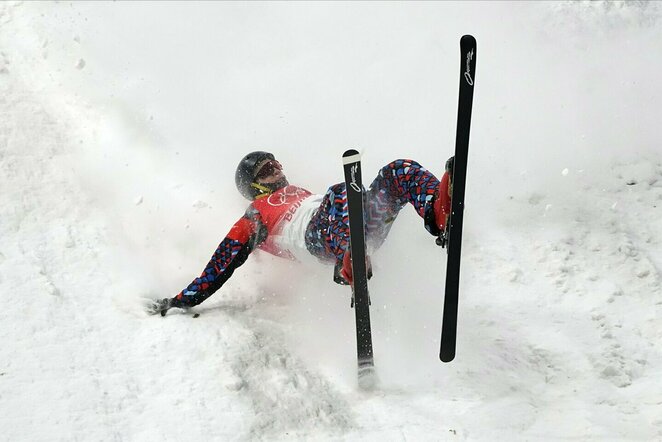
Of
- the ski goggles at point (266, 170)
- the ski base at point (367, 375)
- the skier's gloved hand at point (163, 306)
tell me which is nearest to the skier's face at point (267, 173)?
the ski goggles at point (266, 170)

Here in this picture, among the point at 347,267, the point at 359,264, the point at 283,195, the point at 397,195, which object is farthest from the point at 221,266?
the point at 397,195

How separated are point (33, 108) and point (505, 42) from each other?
4.54m

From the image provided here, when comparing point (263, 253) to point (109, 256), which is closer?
point (109, 256)

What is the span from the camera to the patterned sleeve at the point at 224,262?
4344mm

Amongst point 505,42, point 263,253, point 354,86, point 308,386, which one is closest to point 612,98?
point 505,42

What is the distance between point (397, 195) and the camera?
4449mm

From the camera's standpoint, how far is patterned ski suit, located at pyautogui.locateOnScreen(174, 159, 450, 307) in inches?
169

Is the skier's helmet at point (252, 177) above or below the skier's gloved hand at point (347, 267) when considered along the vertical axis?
above

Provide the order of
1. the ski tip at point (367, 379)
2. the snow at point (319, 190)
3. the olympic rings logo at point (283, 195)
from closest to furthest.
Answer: the snow at point (319, 190)
the ski tip at point (367, 379)
the olympic rings logo at point (283, 195)

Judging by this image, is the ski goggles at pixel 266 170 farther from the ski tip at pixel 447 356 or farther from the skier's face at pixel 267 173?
the ski tip at pixel 447 356

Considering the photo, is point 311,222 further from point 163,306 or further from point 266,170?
point 163,306

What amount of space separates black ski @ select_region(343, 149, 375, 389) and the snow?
0.13m

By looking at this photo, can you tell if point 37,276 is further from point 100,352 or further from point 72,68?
point 72,68

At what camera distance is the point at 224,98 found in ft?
22.7
